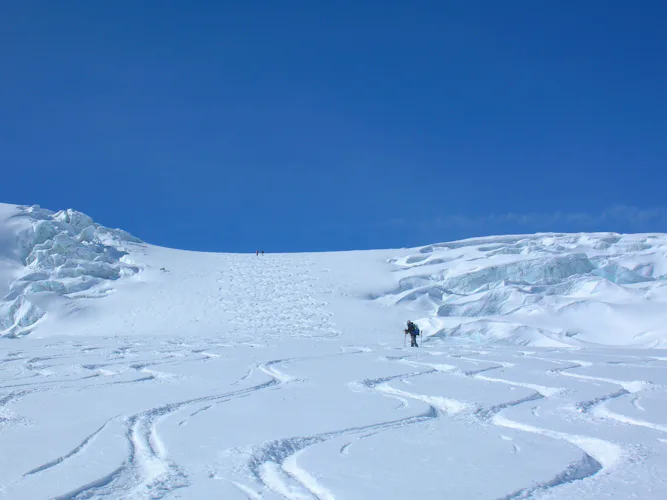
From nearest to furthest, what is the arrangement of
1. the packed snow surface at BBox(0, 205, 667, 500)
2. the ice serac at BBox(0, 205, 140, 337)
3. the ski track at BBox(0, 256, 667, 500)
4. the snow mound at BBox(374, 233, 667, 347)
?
1. the ski track at BBox(0, 256, 667, 500)
2. the packed snow surface at BBox(0, 205, 667, 500)
3. the snow mound at BBox(374, 233, 667, 347)
4. the ice serac at BBox(0, 205, 140, 337)

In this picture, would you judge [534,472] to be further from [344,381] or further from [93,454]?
[344,381]

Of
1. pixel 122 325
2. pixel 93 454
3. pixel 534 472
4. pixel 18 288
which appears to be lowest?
pixel 534 472

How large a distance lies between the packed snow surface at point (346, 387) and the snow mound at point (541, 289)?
84 mm

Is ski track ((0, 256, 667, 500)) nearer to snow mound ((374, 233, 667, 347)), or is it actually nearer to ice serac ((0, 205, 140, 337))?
snow mound ((374, 233, 667, 347))

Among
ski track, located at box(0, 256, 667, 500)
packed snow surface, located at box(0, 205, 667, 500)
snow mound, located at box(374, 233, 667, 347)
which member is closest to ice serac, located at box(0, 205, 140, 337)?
packed snow surface, located at box(0, 205, 667, 500)

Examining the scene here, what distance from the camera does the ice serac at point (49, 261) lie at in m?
20.6

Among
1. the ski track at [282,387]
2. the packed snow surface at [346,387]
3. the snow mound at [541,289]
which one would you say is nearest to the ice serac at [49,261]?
the packed snow surface at [346,387]

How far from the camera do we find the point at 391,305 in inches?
817

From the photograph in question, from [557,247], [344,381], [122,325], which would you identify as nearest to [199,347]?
[344,381]

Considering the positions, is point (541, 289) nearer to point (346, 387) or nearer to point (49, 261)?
point (346, 387)

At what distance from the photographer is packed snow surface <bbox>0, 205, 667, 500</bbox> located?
3.83 metres

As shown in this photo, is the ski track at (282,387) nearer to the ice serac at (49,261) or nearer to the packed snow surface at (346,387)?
the packed snow surface at (346,387)

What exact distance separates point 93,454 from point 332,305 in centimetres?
1691

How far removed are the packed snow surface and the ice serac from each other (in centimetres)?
15
